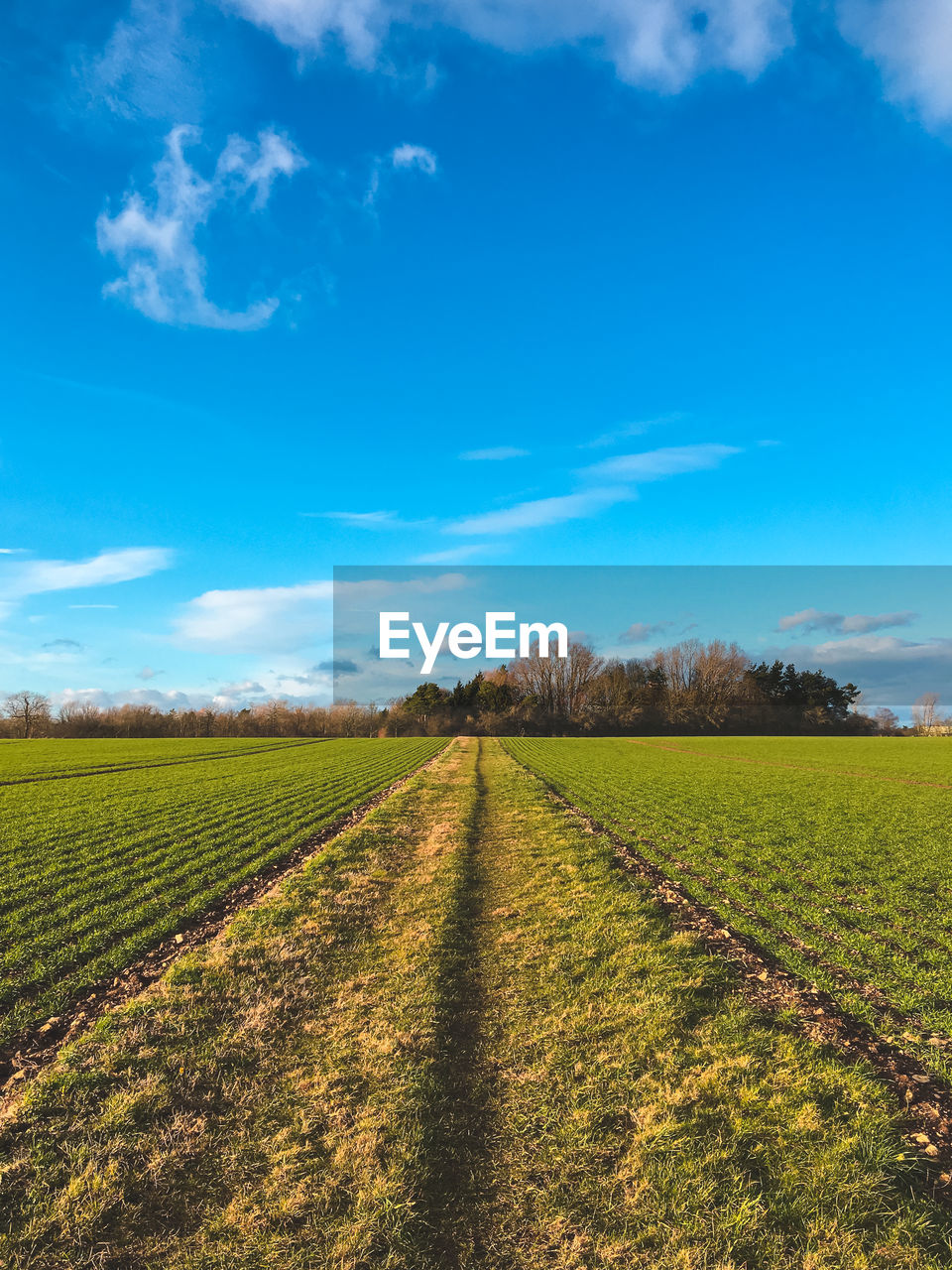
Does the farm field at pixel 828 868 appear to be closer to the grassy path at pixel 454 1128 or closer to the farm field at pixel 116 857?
the grassy path at pixel 454 1128

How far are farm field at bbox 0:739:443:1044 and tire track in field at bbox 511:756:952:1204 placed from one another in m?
9.38


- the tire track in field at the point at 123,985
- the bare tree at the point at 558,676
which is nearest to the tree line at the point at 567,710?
the bare tree at the point at 558,676

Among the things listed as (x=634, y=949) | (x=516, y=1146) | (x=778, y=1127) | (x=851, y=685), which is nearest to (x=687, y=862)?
(x=634, y=949)

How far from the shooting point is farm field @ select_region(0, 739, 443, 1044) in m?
9.07

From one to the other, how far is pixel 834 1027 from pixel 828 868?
8314 mm

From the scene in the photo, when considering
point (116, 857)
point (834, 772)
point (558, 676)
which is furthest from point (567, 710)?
point (116, 857)

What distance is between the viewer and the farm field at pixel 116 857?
9.07m

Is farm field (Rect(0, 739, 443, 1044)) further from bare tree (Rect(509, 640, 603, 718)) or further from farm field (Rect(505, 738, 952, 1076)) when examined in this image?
bare tree (Rect(509, 640, 603, 718))

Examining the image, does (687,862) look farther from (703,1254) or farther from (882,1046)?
(703,1254)

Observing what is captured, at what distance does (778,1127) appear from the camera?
5.50 metres

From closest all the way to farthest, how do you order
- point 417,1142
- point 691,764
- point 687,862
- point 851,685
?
point 417,1142 < point 687,862 < point 691,764 < point 851,685

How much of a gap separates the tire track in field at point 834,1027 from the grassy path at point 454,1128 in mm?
307

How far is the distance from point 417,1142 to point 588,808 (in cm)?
1884

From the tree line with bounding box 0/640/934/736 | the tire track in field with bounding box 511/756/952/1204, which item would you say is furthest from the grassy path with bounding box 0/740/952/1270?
the tree line with bounding box 0/640/934/736
